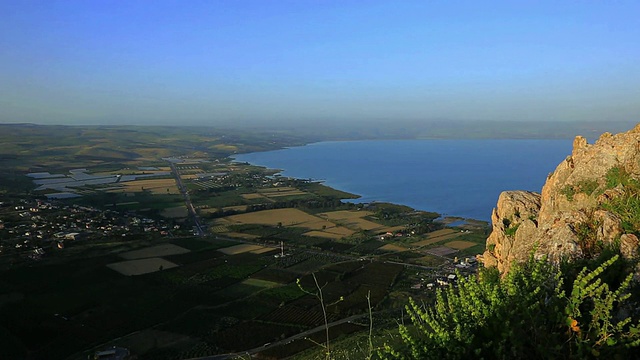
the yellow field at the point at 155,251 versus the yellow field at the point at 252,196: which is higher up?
the yellow field at the point at 252,196

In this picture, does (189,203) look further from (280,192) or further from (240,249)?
(240,249)

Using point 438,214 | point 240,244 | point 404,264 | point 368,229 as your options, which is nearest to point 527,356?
point 404,264

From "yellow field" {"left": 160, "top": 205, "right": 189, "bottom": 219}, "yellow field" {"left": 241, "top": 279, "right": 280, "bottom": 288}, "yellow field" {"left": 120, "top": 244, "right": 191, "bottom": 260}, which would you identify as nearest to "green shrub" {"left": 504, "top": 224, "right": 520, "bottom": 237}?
"yellow field" {"left": 241, "top": 279, "right": 280, "bottom": 288}

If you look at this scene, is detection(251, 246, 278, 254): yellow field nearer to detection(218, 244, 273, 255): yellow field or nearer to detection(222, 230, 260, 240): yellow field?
detection(218, 244, 273, 255): yellow field

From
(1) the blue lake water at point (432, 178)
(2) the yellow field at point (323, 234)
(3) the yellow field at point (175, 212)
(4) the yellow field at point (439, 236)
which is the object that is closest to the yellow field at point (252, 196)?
(3) the yellow field at point (175, 212)

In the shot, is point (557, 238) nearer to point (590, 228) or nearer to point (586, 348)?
point (590, 228)

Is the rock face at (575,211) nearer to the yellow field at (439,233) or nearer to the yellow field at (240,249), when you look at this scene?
the yellow field at (240,249)
